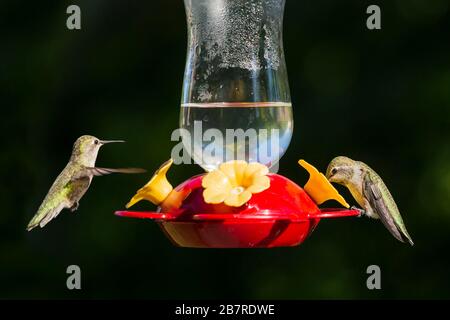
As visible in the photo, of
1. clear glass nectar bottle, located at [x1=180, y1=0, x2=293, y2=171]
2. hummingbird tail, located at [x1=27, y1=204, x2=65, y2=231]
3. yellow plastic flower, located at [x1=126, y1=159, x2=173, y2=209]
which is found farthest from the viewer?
hummingbird tail, located at [x1=27, y1=204, x2=65, y2=231]

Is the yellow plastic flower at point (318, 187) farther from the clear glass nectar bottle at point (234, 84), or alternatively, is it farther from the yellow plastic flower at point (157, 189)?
the yellow plastic flower at point (157, 189)

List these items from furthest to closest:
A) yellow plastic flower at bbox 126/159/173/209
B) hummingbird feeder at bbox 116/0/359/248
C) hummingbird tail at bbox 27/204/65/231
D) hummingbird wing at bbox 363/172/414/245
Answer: hummingbird tail at bbox 27/204/65/231, hummingbird wing at bbox 363/172/414/245, yellow plastic flower at bbox 126/159/173/209, hummingbird feeder at bbox 116/0/359/248

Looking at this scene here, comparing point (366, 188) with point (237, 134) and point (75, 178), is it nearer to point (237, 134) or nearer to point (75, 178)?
point (237, 134)

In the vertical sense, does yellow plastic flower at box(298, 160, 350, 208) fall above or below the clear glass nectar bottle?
below

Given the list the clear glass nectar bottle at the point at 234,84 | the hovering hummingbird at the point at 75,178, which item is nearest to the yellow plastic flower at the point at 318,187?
the clear glass nectar bottle at the point at 234,84

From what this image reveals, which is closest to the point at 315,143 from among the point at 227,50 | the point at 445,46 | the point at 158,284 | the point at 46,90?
the point at 445,46

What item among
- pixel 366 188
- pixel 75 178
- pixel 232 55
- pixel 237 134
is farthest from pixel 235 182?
pixel 75 178

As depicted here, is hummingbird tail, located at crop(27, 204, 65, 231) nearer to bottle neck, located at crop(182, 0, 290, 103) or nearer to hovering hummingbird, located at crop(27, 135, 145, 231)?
hovering hummingbird, located at crop(27, 135, 145, 231)

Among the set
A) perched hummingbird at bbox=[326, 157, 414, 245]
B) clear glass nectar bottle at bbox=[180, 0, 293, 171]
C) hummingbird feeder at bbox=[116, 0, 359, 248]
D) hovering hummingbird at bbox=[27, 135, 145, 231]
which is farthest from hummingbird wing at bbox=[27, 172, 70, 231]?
perched hummingbird at bbox=[326, 157, 414, 245]
